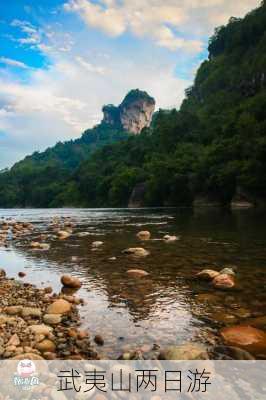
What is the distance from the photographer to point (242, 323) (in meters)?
5.76

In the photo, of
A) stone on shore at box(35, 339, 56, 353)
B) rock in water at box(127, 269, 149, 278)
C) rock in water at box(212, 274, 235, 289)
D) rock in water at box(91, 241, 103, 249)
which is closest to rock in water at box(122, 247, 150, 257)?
rock in water at box(91, 241, 103, 249)

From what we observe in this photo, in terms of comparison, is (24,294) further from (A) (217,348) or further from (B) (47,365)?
(A) (217,348)

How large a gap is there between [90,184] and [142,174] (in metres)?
30.0

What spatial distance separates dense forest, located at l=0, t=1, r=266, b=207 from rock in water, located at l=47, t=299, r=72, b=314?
43374 mm

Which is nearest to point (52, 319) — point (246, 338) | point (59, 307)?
point (59, 307)

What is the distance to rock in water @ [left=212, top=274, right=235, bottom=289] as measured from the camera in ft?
25.7

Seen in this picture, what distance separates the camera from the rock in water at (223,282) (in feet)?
25.7

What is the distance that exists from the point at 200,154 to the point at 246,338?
6542 cm

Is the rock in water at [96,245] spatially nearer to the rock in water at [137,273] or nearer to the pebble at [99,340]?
the rock in water at [137,273]

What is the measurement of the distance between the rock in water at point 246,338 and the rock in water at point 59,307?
2.83m

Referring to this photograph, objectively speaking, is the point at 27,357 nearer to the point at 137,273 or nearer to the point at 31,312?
the point at 31,312

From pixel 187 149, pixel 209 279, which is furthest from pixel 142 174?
pixel 209 279

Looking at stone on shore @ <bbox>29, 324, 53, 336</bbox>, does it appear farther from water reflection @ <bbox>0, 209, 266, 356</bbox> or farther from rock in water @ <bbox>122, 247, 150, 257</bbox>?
rock in water @ <bbox>122, 247, 150, 257</bbox>

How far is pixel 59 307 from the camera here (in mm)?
6383
